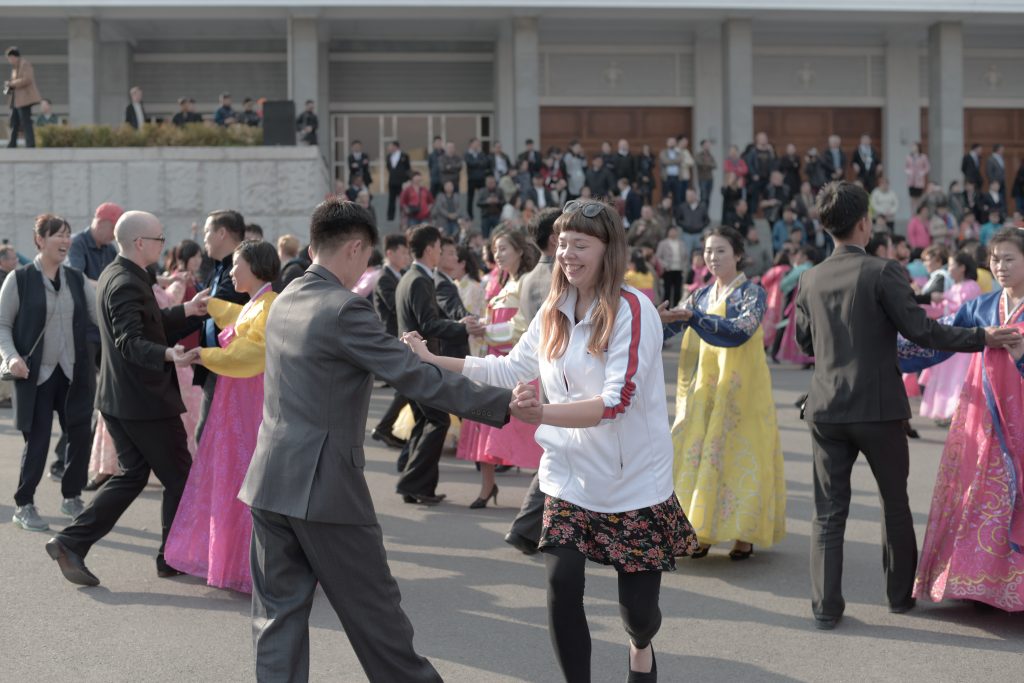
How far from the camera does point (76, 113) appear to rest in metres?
29.9

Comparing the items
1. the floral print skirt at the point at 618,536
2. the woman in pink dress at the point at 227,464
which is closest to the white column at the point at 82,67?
the woman in pink dress at the point at 227,464

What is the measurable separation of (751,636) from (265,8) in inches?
1025

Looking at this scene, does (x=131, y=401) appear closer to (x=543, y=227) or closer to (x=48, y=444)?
(x=48, y=444)

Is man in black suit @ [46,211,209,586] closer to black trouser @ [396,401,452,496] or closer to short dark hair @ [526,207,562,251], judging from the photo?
short dark hair @ [526,207,562,251]

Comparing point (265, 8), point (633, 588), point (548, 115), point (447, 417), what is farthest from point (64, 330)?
point (548, 115)

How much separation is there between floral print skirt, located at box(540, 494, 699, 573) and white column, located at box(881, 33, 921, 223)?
3065 cm

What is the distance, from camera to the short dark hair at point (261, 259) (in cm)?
593

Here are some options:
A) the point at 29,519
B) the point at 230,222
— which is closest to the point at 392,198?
the point at 29,519

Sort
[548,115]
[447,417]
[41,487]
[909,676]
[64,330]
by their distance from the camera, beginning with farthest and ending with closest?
1. [548,115]
2. [41,487]
3. [447,417]
4. [64,330]
5. [909,676]

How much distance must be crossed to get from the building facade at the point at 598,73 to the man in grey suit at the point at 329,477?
26.6 m

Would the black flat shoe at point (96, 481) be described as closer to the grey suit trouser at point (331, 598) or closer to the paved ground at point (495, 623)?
the paved ground at point (495, 623)

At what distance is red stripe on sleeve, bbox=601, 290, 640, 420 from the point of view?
3.92 meters

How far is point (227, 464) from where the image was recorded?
6031 millimetres

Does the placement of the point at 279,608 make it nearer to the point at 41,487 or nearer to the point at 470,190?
the point at 41,487
